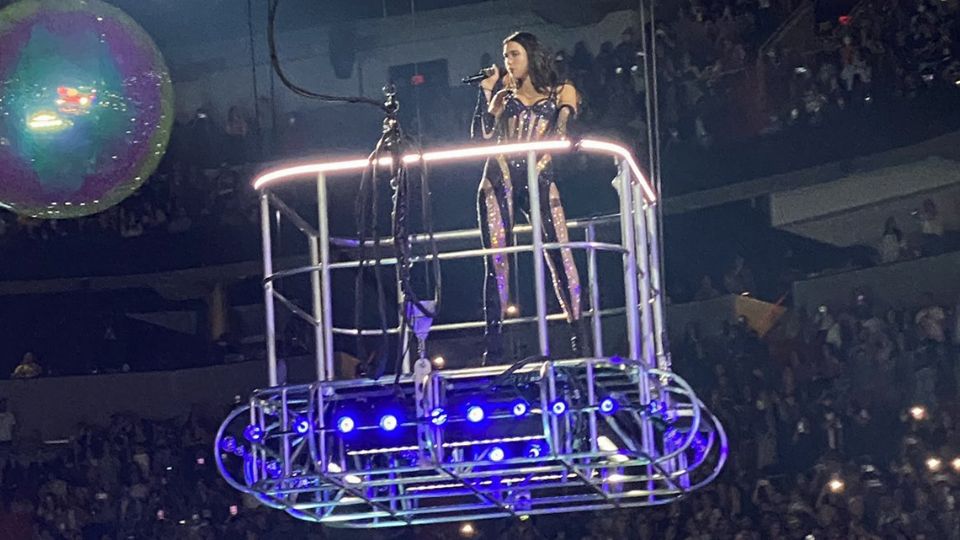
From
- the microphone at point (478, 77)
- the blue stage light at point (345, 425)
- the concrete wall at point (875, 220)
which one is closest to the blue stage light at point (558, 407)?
the blue stage light at point (345, 425)

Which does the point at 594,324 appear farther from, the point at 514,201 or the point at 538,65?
the point at 538,65

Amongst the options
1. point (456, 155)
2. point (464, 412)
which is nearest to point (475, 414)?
point (464, 412)

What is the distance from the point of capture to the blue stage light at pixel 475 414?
378 cm

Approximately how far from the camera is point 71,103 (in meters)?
6.64

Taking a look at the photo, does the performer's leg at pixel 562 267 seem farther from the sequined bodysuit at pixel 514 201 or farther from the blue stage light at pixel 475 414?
the blue stage light at pixel 475 414

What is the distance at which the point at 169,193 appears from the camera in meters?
11.8

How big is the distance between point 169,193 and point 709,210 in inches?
157

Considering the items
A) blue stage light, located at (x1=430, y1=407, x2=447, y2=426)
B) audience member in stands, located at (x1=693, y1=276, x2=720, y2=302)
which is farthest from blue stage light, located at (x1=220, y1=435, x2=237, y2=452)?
audience member in stands, located at (x1=693, y1=276, x2=720, y2=302)

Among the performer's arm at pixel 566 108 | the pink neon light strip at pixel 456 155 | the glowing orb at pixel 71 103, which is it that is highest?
the glowing orb at pixel 71 103

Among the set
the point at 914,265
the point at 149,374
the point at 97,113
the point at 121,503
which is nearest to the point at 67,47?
the point at 97,113

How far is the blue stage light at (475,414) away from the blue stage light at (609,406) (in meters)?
0.30

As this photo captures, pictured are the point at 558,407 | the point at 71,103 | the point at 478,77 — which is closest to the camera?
the point at 558,407

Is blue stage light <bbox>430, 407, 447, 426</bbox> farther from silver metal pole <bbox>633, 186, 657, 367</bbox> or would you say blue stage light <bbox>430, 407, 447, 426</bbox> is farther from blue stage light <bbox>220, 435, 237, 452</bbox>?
silver metal pole <bbox>633, 186, 657, 367</bbox>

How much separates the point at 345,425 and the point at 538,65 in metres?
1.29
